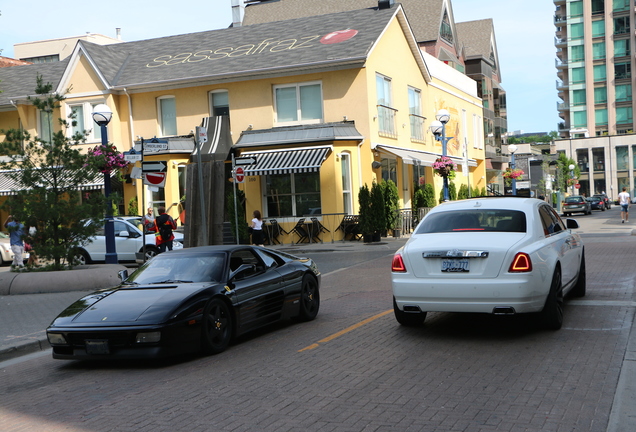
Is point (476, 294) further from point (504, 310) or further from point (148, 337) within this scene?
point (148, 337)

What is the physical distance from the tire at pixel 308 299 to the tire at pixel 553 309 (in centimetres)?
337

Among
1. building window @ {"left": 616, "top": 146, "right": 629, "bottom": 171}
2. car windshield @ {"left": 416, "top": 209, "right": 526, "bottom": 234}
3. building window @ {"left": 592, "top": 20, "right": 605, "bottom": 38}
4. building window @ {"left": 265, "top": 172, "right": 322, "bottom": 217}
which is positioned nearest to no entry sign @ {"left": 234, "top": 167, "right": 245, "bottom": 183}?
building window @ {"left": 265, "top": 172, "right": 322, "bottom": 217}

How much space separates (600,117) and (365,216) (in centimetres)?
8779

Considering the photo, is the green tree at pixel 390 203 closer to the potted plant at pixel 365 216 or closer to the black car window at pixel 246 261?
the potted plant at pixel 365 216

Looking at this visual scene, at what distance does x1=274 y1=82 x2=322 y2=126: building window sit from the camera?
98.6 feet

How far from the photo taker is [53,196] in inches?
599

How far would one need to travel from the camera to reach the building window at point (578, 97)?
→ 105250mm

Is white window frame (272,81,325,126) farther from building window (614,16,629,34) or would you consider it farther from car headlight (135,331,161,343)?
building window (614,16,629,34)

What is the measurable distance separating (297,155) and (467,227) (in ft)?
63.3

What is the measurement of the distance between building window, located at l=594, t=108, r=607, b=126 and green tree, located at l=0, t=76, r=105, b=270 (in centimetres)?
10018

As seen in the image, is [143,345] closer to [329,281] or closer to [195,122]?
[329,281]

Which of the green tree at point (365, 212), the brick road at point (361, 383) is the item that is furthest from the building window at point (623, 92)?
the brick road at point (361, 383)

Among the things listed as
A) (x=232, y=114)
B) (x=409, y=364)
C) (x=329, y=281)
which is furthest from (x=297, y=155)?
(x=409, y=364)

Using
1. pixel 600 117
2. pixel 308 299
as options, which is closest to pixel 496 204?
pixel 308 299
